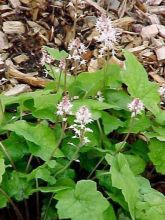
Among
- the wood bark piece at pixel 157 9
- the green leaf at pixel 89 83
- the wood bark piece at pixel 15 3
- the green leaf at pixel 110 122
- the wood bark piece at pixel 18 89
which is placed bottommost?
the wood bark piece at pixel 18 89

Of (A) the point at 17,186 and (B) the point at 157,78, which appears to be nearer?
(A) the point at 17,186

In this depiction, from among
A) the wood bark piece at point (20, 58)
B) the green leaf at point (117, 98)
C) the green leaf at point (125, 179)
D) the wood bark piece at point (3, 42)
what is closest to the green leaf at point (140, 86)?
the green leaf at point (117, 98)

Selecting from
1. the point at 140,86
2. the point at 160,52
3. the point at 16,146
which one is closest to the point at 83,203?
the point at 16,146

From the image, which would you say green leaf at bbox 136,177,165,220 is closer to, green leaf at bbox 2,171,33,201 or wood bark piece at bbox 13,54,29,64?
green leaf at bbox 2,171,33,201

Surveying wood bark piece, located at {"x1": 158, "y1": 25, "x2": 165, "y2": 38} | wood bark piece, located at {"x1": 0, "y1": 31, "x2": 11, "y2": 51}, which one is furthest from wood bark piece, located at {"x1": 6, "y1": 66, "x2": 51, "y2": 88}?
wood bark piece, located at {"x1": 158, "y1": 25, "x2": 165, "y2": 38}

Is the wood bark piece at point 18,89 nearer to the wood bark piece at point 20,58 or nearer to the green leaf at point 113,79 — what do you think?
the wood bark piece at point 20,58

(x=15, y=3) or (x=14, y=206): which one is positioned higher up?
(x=15, y=3)

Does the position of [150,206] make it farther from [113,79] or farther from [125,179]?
[113,79]
